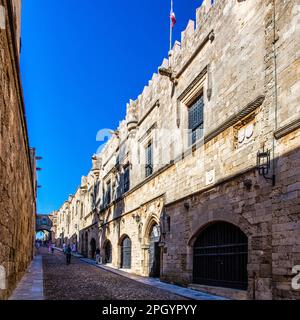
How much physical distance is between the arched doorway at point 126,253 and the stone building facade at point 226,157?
1410mm

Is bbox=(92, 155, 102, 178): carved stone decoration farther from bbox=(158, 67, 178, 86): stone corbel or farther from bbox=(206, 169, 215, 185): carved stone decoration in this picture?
bbox=(206, 169, 215, 185): carved stone decoration

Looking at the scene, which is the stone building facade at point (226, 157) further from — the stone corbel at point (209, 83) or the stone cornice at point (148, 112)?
the stone cornice at point (148, 112)

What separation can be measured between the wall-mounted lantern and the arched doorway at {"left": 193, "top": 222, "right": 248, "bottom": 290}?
1.75 m

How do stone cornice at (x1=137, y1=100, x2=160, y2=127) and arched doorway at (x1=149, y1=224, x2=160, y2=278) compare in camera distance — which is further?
stone cornice at (x1=137, y1=100, x2=160, y2=127)

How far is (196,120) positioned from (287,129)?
516 cm

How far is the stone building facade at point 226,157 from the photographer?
7.64 m

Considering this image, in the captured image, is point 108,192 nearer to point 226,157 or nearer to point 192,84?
point 192,84

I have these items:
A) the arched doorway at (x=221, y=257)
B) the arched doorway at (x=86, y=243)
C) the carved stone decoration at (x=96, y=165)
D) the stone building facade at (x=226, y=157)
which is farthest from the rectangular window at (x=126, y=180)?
the arched doorway at (x=86, y=243)

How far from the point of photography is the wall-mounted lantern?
8.08 metres

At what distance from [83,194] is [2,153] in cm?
3295

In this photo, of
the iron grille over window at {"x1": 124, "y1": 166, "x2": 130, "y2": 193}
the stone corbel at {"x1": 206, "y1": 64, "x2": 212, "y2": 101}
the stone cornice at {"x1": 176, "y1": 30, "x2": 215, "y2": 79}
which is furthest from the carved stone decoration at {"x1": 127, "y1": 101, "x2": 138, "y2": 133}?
the stone corbel at {"x1": 206, "y1": 64, "x2": 212, "y2": 101}

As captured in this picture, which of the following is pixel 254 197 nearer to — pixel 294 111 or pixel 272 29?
pixel 294 111

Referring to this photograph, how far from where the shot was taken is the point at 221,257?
10.2 metres

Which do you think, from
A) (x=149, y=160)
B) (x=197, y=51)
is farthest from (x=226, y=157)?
(x=149, y=160)
